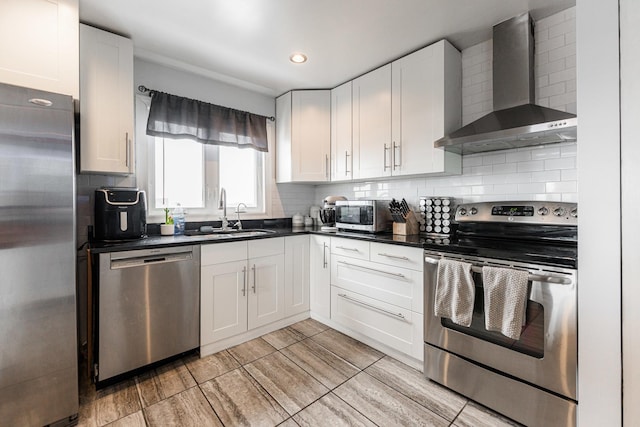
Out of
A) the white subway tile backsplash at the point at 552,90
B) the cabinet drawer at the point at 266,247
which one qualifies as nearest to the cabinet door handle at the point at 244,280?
the cabinet drawer at the point at 266,247

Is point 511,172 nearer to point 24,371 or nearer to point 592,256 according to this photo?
point 592,256

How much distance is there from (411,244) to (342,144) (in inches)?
58.2

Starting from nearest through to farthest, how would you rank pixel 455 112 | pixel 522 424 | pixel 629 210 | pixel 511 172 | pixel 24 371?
pixel 629 210, pixel 24 371, pixel 522 424, pixel 511 172, pixel 455 112


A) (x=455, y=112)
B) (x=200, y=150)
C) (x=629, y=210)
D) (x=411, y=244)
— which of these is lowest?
(x=411, y=244)

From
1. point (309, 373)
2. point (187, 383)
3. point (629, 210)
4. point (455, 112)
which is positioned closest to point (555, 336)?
point (629, 210)

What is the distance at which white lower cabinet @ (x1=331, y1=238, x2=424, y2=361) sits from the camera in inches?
80.7

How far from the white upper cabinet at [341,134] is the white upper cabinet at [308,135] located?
7cm

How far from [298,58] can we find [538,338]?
8.69ft

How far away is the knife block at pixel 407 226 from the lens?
97.4 inches

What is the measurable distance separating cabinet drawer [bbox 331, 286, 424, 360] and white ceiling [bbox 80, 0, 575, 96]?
82.0 inches

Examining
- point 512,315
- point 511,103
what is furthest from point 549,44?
point 512,315

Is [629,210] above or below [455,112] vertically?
below

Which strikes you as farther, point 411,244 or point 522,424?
point 411,244

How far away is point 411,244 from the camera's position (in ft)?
6.59
